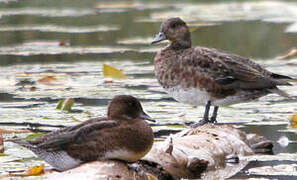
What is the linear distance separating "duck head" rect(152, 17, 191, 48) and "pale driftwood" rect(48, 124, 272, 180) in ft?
4.76

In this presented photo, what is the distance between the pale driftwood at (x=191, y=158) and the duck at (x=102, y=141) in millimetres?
101

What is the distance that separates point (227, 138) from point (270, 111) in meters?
1.72

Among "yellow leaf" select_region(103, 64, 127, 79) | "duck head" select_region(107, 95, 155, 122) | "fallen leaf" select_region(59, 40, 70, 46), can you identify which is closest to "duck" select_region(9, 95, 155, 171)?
"duck head" select_region(107, 95, 155, 122)

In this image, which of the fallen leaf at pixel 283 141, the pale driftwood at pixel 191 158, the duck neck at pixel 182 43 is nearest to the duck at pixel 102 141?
the pale driftwood at pixel 191 158

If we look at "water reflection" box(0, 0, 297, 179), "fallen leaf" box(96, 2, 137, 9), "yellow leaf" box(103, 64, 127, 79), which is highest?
"yellow leaf" box(103, 64, 127, 79)

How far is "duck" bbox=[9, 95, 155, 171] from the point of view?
5711 mm

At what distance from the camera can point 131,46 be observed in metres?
14.1

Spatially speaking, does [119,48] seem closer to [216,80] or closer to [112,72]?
[112,72]

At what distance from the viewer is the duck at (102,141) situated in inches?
225

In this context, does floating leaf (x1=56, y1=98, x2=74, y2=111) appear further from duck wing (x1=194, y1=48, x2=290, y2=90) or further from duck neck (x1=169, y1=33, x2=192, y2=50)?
duck wing (x1=194, y1=48, x2=290, y2=90)

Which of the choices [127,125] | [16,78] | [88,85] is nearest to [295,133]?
[127,125]

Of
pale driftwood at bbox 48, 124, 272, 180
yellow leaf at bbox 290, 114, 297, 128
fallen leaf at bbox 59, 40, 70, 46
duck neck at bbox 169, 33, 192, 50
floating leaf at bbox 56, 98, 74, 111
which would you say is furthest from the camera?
fallen leaf at bbox 59, 40, 70, 46

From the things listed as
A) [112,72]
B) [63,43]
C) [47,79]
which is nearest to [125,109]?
[112,72]

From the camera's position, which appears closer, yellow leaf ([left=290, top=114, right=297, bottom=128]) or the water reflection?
yellow leaf ([left=290, top=114, right=297, bottom=128])
